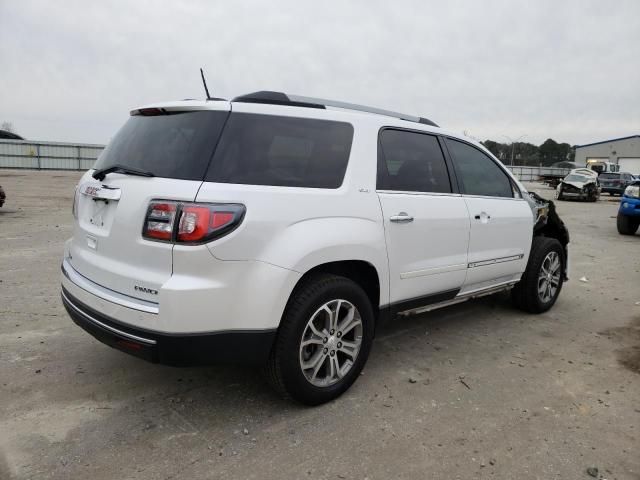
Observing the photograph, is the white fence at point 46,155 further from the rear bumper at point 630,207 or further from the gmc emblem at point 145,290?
the gmc emblem at point 145,290

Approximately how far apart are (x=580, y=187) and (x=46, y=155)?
3104 centimetres

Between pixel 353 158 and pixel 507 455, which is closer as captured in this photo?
pixel 507 455

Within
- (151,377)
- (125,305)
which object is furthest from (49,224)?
(125,305)

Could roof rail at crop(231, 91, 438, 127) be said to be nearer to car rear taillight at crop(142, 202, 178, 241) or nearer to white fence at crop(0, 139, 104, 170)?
car rear taillight at crop(142, 202, 178, 241)

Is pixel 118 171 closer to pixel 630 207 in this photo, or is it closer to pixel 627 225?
pixel 630 207

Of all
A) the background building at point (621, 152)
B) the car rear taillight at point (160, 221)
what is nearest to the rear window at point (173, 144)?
the car rear taillight at point (160, 221)

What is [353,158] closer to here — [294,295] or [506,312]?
[294,295]

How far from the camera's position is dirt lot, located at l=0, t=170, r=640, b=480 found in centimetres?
252

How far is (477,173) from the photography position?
14.1 feet

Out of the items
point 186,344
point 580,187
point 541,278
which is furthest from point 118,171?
point 580,187

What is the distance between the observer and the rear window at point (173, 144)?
262 cm

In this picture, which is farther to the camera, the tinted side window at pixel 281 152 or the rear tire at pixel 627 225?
the rear tire at pixel 627 225

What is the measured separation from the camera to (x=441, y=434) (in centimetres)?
283

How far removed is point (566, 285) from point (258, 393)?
4930 mm
